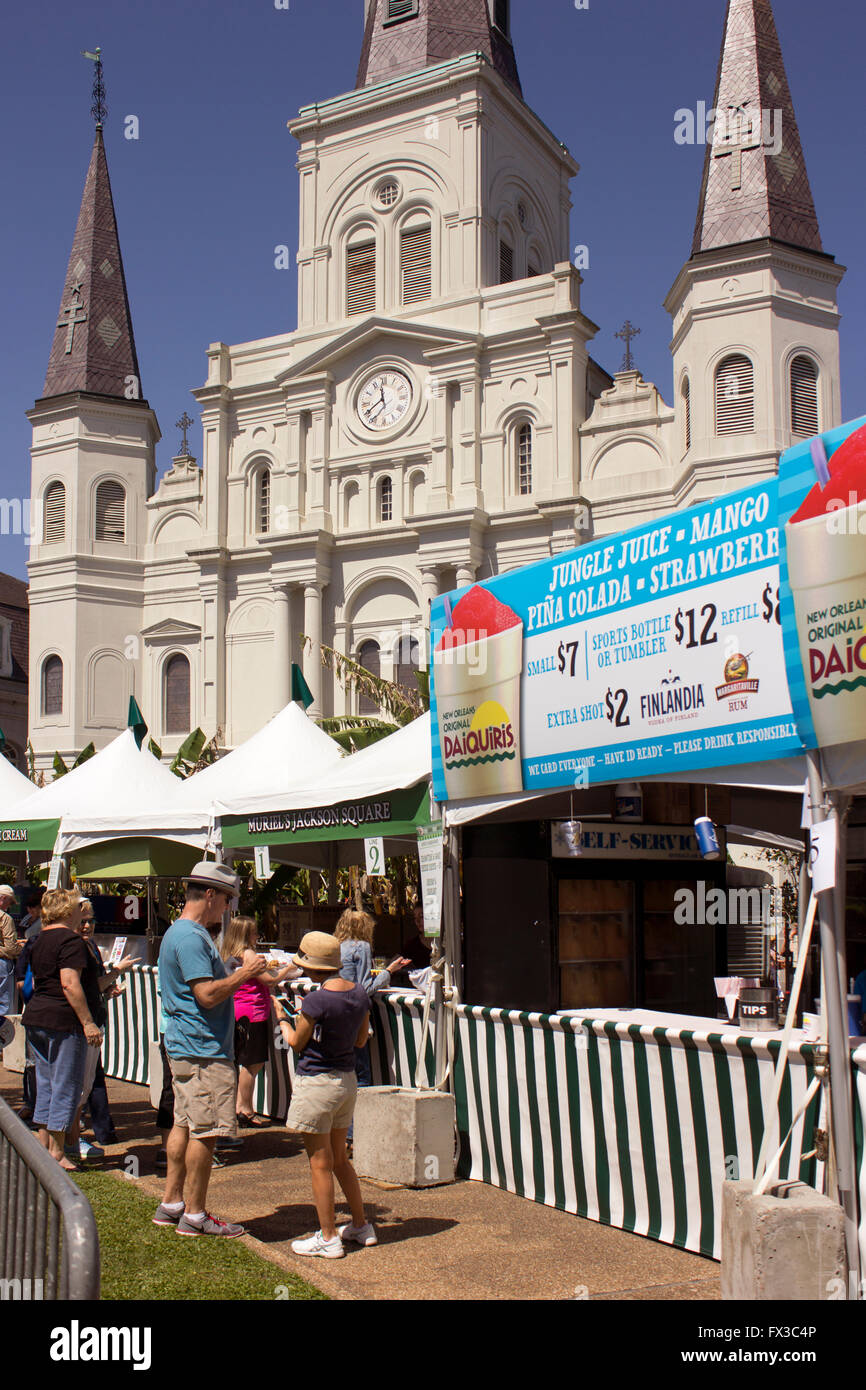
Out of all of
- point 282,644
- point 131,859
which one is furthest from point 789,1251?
point 282,644

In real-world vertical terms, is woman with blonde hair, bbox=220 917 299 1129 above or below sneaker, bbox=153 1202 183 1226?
above

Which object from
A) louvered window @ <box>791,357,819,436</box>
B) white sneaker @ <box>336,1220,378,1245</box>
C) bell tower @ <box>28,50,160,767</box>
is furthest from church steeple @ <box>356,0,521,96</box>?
white sneaker @ <box>336,1220,378,1245</box>

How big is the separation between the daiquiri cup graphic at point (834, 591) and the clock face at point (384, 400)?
115 feet

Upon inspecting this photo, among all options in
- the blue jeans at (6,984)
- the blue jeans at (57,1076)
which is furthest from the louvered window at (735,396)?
the blue jeans at (57,1076)

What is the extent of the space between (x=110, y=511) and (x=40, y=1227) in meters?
43.4

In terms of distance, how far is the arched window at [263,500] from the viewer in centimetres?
4284

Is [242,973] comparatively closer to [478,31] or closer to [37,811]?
[37,811]

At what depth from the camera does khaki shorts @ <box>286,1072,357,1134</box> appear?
682 cm

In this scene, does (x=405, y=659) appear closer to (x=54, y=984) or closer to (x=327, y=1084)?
(x=54, y=984)

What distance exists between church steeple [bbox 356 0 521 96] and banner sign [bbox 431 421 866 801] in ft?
129

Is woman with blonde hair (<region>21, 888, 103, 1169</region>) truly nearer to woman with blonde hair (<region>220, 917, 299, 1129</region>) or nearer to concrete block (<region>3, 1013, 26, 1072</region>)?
woman with blonde hair (<region>220, 917, 299, 1129</region>)

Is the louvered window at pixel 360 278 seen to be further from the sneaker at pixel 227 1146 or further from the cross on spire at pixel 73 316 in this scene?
the sneaker at pixel 227 1146

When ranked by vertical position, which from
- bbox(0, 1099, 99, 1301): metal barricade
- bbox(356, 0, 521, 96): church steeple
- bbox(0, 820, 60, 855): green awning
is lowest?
bbox(0, 1099, 99, 1301): metal barricade

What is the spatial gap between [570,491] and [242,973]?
31013mm
